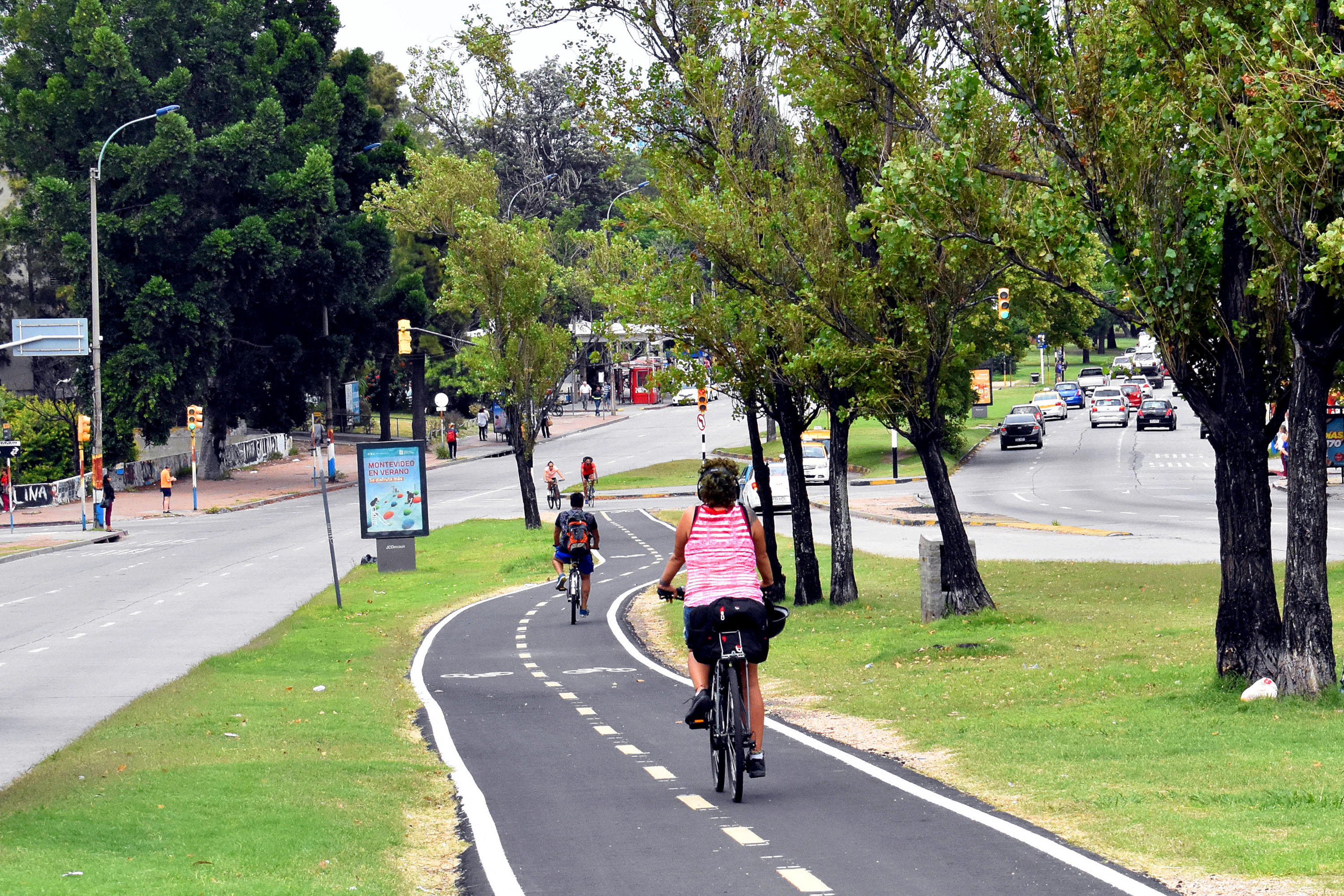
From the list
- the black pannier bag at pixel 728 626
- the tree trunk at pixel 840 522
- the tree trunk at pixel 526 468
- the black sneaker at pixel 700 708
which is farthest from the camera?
the tree trunk at pixel 526 468

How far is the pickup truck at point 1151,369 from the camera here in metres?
103

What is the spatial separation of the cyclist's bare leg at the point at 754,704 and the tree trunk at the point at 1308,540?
4806 millimetres

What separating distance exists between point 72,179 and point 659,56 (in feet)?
143

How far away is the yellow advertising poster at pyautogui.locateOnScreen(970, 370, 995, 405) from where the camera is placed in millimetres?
78000

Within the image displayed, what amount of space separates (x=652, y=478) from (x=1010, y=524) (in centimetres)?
2529

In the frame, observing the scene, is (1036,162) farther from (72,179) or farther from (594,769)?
(72,179)

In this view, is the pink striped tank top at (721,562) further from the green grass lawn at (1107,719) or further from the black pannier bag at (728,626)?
the green grass lawn at (1107,719)

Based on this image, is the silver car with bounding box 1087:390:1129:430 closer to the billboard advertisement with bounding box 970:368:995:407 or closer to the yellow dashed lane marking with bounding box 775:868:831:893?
the billboard advertisement with bounding box 970:368:995:407

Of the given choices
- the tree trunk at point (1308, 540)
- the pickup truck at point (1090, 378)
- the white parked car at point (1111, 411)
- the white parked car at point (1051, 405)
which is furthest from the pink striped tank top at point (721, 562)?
the pickup truck at point (1090, 378)

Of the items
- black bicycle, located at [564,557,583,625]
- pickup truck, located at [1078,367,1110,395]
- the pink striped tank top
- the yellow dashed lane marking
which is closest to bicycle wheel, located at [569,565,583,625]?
black bicycle, located at [564,557,583,625]

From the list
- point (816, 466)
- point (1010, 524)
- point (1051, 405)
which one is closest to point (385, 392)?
point (816, 466)

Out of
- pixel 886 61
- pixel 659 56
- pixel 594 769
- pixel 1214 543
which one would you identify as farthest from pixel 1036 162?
pixel 1214 543

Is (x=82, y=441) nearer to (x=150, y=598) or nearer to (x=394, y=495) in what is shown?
(x=394, y=495)

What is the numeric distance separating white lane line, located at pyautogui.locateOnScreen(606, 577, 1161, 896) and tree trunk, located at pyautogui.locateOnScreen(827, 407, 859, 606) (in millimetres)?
9896
